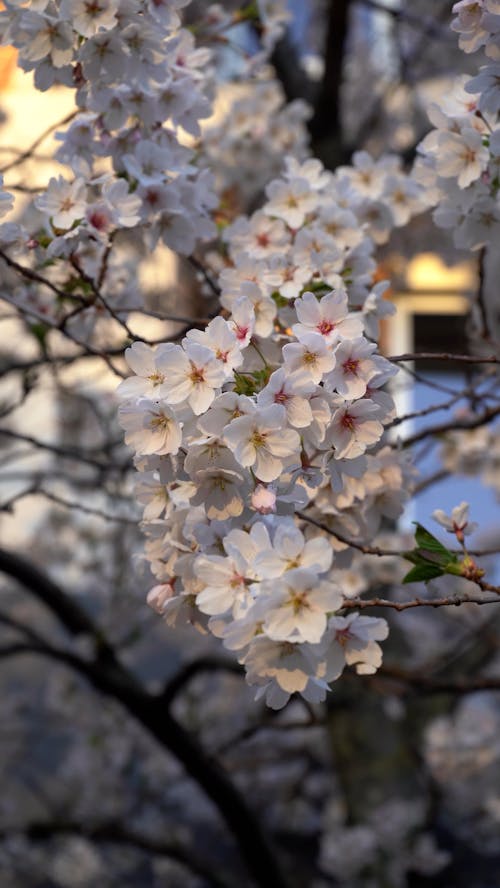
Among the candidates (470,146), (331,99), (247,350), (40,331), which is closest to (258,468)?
(247,350)

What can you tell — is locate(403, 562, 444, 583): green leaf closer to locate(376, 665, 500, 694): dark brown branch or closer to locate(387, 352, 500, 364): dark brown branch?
locate(387, 352, 500, 364): dark brown branch

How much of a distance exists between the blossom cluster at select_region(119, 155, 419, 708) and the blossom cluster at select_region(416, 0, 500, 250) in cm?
43

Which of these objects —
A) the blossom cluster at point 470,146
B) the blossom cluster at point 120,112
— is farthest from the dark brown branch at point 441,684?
the blossom cluster at point 120,112

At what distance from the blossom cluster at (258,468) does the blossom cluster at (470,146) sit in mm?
432

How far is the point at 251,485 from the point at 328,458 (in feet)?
0.33

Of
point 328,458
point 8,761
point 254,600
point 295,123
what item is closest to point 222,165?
point 295,123

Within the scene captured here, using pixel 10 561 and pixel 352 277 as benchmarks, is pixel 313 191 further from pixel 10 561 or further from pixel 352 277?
pixel 10 561

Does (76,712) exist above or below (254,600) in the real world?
above

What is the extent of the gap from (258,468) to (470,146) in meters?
0.73

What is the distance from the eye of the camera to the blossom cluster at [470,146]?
1.34 meters

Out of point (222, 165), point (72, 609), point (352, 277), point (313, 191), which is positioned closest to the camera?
point (352, 277)

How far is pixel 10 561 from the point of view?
2.33m

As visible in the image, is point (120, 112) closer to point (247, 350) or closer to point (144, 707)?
point (247, 350)

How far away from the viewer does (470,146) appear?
1511 millimetres
